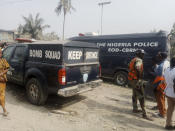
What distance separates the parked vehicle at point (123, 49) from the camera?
622 centimetres

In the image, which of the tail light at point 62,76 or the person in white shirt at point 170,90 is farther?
the tail light at point 62,76

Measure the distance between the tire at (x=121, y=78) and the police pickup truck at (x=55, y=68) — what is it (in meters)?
2.44

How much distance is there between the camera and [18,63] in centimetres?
507

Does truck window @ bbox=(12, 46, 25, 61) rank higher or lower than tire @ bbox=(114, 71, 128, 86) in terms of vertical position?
higher

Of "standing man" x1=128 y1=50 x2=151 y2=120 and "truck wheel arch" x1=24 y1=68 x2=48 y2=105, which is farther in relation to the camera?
"truck wheel arch" x1=24 y1=68 x2=48 y2=105

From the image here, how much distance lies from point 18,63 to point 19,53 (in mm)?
354

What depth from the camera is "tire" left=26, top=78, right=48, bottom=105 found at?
429 cm

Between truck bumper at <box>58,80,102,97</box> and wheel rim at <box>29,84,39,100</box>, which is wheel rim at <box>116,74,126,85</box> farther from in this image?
wheel rim at <box>29,84,39,100</box>

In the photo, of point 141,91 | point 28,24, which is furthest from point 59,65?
point 28,24

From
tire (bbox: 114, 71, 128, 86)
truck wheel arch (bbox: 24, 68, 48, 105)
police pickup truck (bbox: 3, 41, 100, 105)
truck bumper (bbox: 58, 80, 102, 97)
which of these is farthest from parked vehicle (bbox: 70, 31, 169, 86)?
truck wheel arch (bbox: 24, 68, 48, 105)

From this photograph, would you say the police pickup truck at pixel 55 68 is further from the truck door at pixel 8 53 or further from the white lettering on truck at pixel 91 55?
the truck door at pixel 8 53

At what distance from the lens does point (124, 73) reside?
23.7 ft

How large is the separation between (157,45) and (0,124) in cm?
597

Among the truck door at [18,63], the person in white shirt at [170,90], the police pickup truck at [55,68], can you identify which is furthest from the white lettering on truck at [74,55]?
the person in white shirt at [170,90]
